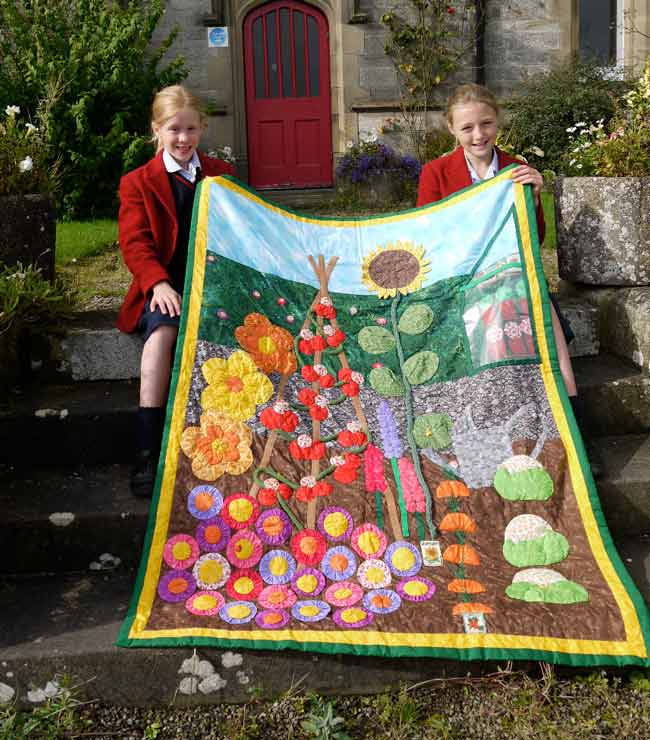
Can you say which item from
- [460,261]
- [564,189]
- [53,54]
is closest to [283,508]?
[460,261]

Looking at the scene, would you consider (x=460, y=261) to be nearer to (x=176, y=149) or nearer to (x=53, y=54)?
(x=176, y=149)

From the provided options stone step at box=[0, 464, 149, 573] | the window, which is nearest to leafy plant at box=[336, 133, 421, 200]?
the window

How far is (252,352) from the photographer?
2670 millimetres

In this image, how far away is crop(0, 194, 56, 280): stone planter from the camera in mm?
2982

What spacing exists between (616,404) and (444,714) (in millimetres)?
1454

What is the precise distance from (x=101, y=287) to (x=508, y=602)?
2730 millimetres

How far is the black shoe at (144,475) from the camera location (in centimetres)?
247

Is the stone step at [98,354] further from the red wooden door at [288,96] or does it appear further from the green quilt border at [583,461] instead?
the red wooden door at [288,96]

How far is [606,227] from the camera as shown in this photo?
3.22 m

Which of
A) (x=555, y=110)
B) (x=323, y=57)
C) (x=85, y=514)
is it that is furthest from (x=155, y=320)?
(x=323, y=57)

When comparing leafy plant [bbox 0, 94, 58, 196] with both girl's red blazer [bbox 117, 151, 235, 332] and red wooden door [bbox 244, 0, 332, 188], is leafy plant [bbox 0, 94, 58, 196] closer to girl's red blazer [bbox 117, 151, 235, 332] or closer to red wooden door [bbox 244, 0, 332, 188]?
girl's red blazer [bbox 117, 151, 235, 332]

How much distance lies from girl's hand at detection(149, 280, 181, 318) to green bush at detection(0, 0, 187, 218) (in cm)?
477

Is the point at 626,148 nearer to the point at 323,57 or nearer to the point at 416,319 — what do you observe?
the point at 416,319

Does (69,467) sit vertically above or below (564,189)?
below
